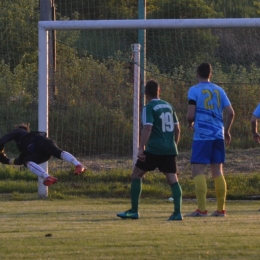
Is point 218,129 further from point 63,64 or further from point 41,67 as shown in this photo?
point 63,64

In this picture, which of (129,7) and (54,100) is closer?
(54,100)

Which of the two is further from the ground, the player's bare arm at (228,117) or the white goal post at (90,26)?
the white goal post at (90,26)

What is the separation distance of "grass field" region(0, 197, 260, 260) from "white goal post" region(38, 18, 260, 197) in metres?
2.49

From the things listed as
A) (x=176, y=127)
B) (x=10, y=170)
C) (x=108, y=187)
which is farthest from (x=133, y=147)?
(x=176, y=127)

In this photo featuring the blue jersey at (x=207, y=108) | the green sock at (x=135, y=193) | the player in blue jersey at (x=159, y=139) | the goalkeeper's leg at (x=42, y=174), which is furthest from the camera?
the goalkeeper's leg at (x=42, y=174)

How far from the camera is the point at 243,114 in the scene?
43.7 ft

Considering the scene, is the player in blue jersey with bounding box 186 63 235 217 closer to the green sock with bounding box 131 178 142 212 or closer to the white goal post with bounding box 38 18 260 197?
the green sock with bounding box 131 178 142 212

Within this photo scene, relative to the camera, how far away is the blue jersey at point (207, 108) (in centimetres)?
898

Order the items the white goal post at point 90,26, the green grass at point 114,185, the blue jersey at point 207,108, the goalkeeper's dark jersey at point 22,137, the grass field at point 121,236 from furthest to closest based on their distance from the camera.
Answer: the green grass at point 114,185, the white goal post at point 90,26, the goalkeeper's dark jersey at point 22,137, the blue jersey at point 207,108, the grass field at point 121,236

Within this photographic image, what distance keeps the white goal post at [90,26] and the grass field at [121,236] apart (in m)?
2.49

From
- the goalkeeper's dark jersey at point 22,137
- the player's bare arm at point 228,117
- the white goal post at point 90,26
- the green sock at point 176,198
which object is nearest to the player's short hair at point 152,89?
the player's bare arm at point 228,117

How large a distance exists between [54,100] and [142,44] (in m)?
1.86

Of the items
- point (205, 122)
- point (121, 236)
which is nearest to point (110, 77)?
point (205, 122)

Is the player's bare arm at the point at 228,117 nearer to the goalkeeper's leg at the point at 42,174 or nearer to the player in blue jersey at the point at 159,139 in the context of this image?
the player in blue jersey at the point at 159,139
